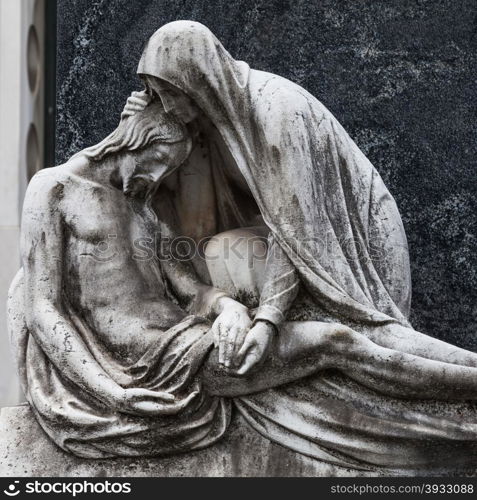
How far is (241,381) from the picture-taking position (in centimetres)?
745

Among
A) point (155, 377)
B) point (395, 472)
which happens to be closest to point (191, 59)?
point (155, 377)

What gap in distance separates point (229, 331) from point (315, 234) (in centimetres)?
48

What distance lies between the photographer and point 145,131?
773cm

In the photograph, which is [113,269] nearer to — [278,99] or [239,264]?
[239,264]

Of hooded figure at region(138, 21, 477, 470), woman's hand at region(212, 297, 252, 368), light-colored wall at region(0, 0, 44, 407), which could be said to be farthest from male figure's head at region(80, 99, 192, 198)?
light-colored wall at region(0, 0, 44, 407)

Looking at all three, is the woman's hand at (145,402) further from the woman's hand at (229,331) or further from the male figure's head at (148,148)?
the male figure's head at (148,148)

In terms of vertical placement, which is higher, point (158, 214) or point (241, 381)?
point (158, 214)

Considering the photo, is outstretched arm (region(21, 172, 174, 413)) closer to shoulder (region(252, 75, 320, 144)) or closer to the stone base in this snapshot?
the stone base

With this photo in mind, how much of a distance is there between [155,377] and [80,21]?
7.57ft

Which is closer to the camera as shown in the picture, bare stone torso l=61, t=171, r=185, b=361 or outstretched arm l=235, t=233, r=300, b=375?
outstretched arm l=235, t=233, r=300, b=375

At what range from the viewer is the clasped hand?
7.36 meters

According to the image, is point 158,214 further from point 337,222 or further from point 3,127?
point 3,127
